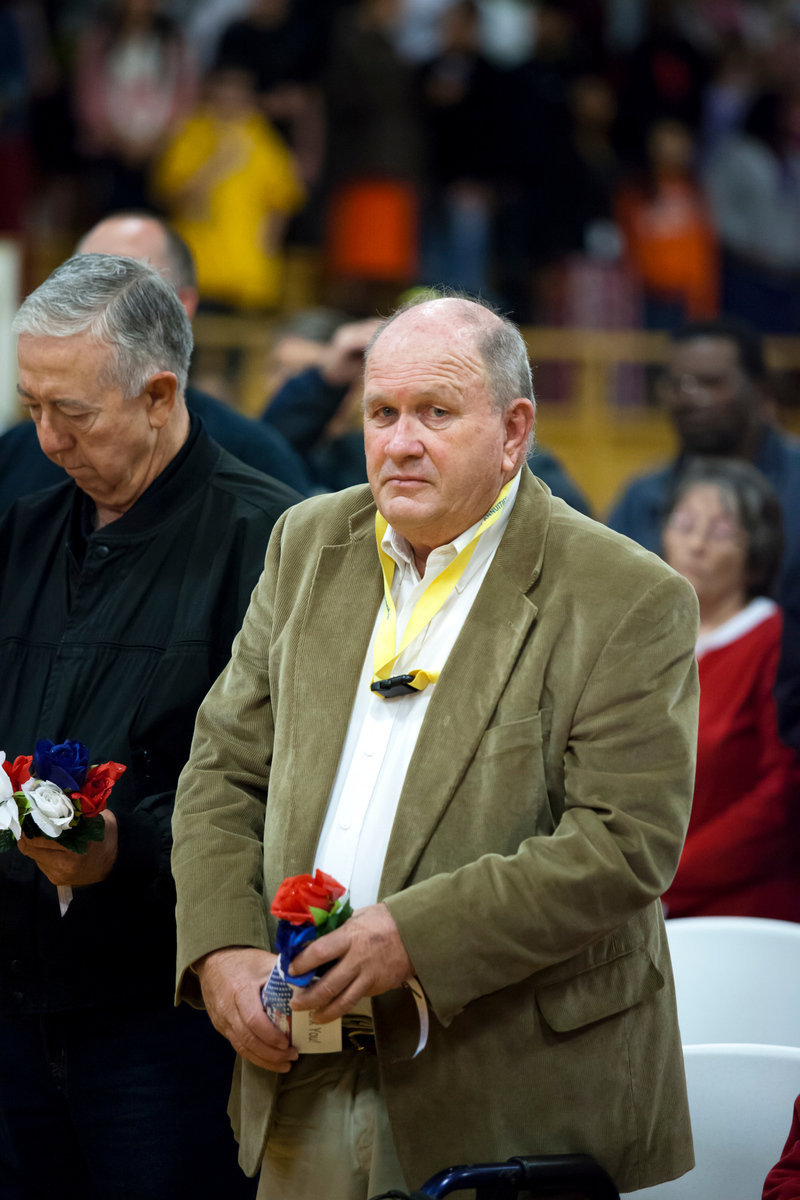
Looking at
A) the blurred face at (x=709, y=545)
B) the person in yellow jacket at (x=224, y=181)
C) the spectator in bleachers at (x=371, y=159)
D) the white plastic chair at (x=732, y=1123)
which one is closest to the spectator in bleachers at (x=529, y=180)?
the spectator in bleachers at (x=371, y=159)

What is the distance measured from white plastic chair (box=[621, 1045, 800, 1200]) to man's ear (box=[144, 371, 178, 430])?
122 centimetres

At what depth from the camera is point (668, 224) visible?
27.4 feet

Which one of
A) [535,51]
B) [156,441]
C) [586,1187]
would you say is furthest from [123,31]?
[586,1187]

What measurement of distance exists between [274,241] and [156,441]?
587cm

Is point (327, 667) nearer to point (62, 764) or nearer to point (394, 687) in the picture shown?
point (394, 687)

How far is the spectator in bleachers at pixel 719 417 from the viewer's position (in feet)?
14.4

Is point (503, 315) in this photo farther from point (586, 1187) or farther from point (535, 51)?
point (535, 51)

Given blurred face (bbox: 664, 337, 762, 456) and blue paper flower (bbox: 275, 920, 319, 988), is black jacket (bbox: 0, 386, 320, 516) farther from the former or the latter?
blurred face (bbox: 664, 337, 762, 456)

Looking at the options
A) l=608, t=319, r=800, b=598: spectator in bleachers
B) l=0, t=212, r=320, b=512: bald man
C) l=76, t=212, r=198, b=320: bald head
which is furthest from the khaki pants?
l=608, t=319, r=800, b=598: spectator in bleachers

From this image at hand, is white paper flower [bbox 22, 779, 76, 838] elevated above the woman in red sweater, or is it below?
above

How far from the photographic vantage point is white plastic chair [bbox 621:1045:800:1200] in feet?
7.51

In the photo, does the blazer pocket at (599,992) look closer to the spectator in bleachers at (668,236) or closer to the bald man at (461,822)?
the bald man at (461,822)

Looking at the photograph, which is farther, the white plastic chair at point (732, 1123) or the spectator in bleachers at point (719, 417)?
the spectator in bleachers at point (719, 417)

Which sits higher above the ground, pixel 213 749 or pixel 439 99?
pixel 439 99
